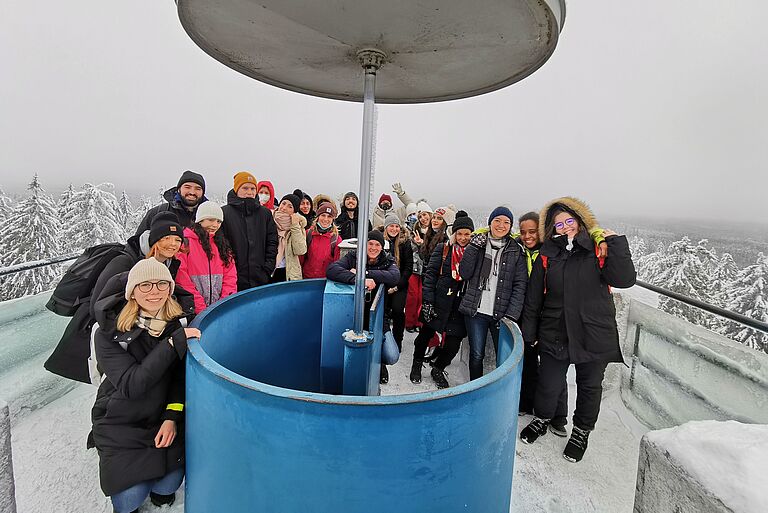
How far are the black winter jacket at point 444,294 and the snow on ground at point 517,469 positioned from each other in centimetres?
109

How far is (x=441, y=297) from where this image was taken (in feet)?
13.0

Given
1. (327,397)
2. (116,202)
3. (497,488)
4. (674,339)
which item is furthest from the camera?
(116,202)

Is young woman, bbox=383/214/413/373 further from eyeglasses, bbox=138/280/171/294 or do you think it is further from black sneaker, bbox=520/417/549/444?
eyeglasses, bbox=138/280/171/294

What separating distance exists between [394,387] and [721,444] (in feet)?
10.9

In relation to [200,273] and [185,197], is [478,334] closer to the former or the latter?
[200,273]

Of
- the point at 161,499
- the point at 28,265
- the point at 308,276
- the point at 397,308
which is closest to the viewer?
the point at 161,499

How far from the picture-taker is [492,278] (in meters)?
3.43

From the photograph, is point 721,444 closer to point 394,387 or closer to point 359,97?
point 359,97

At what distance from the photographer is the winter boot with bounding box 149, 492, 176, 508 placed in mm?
2418

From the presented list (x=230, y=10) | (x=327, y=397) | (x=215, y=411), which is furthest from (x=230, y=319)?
(x=230, y=10)

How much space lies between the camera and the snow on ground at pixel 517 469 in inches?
101

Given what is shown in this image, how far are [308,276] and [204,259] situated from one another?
154 centimetres

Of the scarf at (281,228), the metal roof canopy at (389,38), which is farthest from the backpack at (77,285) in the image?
the scarf at (281,228)

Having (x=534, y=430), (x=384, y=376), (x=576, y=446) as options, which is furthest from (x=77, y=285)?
(x=576, y=446)
